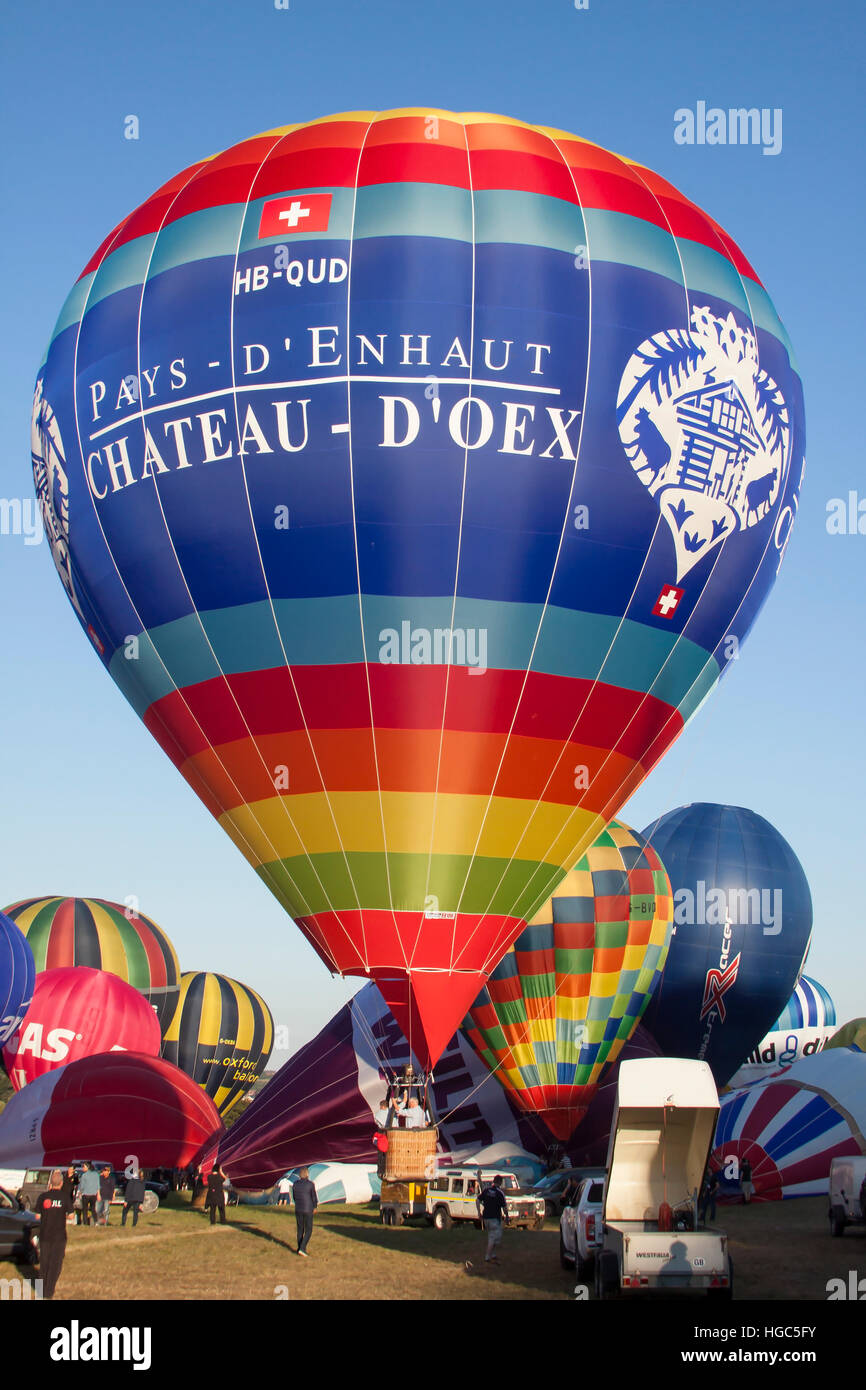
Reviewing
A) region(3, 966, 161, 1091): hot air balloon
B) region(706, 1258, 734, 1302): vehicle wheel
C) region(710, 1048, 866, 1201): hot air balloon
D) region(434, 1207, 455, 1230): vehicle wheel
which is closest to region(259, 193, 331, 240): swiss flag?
region(706, 1258, 734, 1302): vehicle wheel

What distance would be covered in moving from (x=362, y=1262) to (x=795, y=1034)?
32.4m

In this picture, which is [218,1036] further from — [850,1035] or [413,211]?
[413,211]

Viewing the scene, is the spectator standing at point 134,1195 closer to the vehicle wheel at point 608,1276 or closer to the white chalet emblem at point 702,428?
the vehicle wheel at point 608,1276

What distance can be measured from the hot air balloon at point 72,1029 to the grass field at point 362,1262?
9578 mm

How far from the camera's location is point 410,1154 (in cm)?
1694

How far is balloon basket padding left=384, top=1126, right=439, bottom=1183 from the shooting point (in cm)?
1691

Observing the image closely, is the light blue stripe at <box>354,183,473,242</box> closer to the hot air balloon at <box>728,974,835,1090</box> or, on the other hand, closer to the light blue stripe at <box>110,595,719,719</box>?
the light blue stripe at <box>110,595,719,719</box>

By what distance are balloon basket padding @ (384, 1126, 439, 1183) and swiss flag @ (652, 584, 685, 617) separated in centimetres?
681

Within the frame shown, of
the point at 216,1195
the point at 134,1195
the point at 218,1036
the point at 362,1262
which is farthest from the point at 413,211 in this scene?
the point at 218,1036

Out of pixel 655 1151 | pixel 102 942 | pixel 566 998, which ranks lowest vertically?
pixel 655 1151
